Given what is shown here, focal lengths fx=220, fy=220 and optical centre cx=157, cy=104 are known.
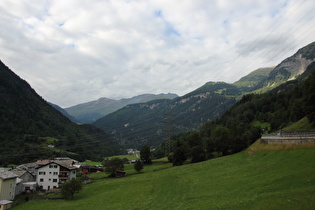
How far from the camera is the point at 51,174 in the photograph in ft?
288

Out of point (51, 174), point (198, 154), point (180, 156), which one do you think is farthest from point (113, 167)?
point (198, 154)

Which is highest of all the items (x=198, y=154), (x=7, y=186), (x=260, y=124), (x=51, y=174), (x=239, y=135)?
(x=260, y=124)

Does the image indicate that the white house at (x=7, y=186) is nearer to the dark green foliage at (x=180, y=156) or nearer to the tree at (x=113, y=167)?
the tree at (x=113, y=167)

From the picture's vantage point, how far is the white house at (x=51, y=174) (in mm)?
87250

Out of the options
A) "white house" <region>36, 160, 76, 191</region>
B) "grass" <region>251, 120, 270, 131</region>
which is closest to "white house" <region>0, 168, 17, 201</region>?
"white house" <region>36, 160, 76, 191</region>

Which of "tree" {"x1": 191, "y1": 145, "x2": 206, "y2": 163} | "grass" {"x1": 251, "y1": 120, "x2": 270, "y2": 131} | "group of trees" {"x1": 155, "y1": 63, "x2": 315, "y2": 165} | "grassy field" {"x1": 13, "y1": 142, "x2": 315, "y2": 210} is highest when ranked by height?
"grass" {"x1": 251, "y1": 120, "x2": 270, "y2": 131}

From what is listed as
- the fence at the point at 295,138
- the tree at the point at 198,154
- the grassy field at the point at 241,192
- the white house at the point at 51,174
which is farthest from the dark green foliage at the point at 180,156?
the white house at the point at 51,174

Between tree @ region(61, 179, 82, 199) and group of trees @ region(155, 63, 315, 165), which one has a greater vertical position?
group of trees @ region(155, 63, 315, 165)

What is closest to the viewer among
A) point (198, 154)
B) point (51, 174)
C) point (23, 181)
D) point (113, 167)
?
point (198, 154)

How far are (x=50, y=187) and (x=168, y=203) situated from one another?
6868 cm

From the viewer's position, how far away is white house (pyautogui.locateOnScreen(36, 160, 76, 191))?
8725 centimetres

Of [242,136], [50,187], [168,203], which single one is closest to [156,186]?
[168,203]

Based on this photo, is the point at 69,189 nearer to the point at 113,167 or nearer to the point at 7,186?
the point at 7,186

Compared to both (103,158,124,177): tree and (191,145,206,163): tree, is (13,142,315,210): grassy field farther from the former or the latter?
(191,145,206,163): tree
